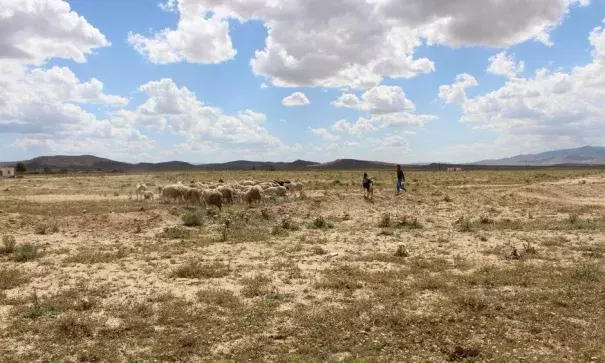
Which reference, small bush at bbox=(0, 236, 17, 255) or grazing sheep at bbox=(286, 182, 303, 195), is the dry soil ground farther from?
grazing sheep at bbox=(286, 182, 303, 195)

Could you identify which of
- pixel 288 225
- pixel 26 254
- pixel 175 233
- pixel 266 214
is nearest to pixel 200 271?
pixel 26 254

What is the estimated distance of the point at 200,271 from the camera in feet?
35.8

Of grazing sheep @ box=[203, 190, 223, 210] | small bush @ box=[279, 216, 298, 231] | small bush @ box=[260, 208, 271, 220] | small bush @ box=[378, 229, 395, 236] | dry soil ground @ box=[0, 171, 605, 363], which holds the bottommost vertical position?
dry soil ground @ box=[0, 171, 605, 363]

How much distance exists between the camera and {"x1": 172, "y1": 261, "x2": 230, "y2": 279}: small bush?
1070 cm

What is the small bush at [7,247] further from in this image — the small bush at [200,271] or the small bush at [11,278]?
the small bush at [200,271]

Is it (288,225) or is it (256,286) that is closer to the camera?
(256,286)

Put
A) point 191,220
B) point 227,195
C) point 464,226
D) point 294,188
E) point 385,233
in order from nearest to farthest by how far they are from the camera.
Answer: point 385,233 < point 464,226 < point 191,220 < point 227,195 < point 294,188

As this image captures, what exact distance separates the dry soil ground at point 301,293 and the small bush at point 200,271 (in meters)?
0.05

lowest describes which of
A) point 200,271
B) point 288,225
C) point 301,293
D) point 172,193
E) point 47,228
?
point 301,293

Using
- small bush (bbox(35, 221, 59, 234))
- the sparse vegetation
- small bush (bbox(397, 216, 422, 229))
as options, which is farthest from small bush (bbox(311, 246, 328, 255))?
small bush (bbox(35, 221, 59, 234))

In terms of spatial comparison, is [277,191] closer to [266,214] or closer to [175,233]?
[266,214]

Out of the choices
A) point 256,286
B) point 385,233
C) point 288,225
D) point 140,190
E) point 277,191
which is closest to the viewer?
point 256,286

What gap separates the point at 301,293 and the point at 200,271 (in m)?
2.82

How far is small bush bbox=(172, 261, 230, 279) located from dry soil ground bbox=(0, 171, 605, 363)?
46mm
